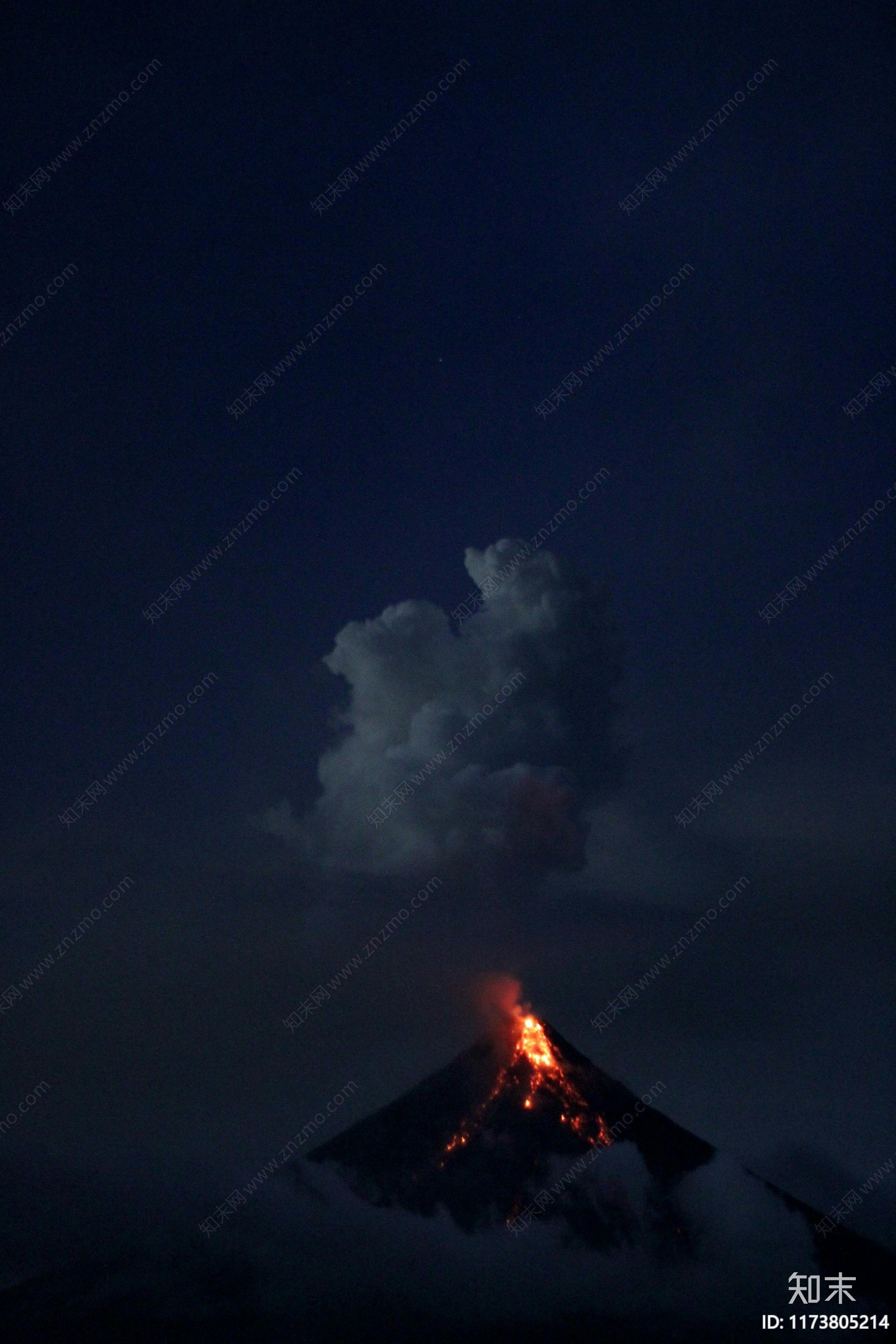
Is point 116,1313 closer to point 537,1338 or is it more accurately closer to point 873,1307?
point 537,1338

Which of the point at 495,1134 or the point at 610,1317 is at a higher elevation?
the point at 495,1134

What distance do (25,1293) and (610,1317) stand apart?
106705 millimetres

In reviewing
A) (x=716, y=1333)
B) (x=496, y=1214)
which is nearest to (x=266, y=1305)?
(x=496, y=1214)

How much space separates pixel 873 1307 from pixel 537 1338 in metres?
61.0

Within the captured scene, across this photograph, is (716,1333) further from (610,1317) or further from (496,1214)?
(496,1214)

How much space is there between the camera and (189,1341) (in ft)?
574

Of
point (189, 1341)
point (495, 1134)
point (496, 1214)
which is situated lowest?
point (189, 1341)

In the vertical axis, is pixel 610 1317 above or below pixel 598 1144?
below

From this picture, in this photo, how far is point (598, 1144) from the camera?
199750mm

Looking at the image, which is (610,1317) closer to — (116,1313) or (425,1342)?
(425,1342)

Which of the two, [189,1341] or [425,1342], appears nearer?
[189,1341]

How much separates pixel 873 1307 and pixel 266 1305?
109 m

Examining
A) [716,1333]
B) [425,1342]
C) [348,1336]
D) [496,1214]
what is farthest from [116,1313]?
[716,1333]

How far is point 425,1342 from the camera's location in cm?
18812
